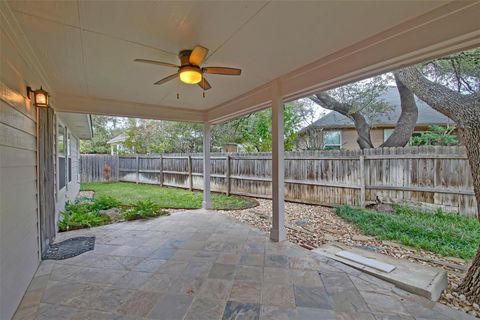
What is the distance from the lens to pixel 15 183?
206 centimetres

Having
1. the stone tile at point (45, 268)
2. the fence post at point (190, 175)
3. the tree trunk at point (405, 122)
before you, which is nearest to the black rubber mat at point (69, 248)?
the stone tile at point (45, 268)

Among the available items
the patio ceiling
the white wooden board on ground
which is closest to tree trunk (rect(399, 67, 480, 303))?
the white wooden board on ground

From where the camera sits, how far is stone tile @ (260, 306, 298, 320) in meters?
1.83

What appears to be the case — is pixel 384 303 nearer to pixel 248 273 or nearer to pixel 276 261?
pixel 276 261

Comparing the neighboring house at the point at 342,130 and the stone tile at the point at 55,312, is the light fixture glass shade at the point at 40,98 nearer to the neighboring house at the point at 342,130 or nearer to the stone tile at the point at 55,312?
the stone tile at the point at 55,312

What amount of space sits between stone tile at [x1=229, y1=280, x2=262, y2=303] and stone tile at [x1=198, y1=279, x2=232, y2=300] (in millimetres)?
57

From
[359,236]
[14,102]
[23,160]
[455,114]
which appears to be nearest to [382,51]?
[455,114]

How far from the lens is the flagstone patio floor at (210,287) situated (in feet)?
6.19

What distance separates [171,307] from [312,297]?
1.23m

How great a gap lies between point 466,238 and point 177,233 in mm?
4368

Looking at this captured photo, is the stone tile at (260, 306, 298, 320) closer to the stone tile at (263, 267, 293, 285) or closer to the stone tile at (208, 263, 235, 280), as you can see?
the stone tile at (263, 267, 293, 285)

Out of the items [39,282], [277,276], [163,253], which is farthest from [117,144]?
[277,276]

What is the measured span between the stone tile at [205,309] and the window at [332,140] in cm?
940

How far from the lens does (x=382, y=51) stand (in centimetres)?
222
